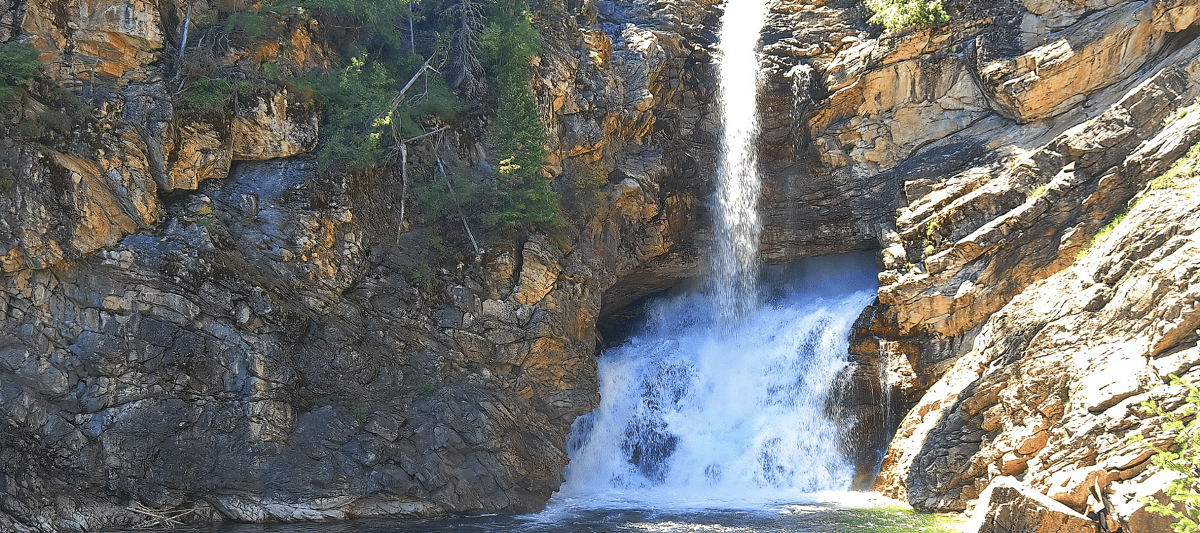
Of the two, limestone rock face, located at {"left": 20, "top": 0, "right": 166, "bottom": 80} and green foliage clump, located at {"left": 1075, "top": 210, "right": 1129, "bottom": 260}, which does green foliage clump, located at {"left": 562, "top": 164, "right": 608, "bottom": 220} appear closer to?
limestone rock face, located at {"left": 20, "top": 0, "right": 166, "bottom": 80}

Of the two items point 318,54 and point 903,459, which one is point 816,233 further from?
point 318,54

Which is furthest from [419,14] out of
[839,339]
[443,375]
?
[839,339]

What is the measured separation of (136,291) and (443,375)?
661 cm

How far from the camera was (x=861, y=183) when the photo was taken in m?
23.9

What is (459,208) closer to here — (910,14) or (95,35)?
(95,35)

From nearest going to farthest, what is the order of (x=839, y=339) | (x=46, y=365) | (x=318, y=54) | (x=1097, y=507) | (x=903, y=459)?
1. (x=1097, y=507)
2. (x=46, y=365)
3. (x=903, y=459)
4. (x=318, y=54)
5. (x=839, y=339)

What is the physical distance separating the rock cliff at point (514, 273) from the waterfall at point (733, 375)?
3.22 feet

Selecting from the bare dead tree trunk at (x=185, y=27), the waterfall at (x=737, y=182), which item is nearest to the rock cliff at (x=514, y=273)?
the bare dead tree trunk at (x=185, y=27)

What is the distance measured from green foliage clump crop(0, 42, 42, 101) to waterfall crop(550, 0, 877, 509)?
13.8m

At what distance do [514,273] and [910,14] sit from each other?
13.4 meters

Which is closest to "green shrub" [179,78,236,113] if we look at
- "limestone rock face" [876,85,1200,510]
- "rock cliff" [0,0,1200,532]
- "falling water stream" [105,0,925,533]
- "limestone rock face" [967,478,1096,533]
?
"rock cliff" [0,0,1200,532]

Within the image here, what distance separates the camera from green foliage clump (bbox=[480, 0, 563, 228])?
20.3 m

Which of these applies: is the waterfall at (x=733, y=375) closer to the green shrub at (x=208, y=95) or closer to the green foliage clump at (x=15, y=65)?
the green shrub at (x=208, y=95)

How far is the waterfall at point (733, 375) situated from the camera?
1977cm
